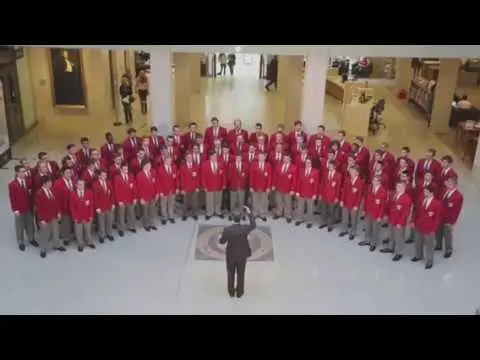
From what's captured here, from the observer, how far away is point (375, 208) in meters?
9.33

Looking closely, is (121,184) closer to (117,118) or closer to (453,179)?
(453,179)

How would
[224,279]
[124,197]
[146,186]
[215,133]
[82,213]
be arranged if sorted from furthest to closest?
[215,133], [146,186], [124,197], [82,213], [224,279]

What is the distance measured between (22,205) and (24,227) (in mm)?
596

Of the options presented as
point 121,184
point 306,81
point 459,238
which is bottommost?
point 459,238

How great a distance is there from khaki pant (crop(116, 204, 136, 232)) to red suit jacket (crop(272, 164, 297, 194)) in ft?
8.54

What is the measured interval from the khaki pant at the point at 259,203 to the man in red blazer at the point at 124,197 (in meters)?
2.21

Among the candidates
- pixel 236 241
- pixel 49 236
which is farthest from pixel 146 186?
pixel 236 241

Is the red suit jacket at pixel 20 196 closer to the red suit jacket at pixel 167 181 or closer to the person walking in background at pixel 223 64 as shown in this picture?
the red suit jacket at pixel 167 181

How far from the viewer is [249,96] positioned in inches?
771

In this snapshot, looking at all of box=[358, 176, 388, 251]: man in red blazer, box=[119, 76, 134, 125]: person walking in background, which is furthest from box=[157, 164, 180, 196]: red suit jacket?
box=[119, 76, 134, 125]: person walking in background

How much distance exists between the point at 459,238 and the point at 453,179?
143 centimetres

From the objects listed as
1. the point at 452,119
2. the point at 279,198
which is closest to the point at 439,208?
the point at 279,198

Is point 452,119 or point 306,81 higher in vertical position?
point 306,81

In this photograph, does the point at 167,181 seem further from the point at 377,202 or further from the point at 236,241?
the point at 377,202
